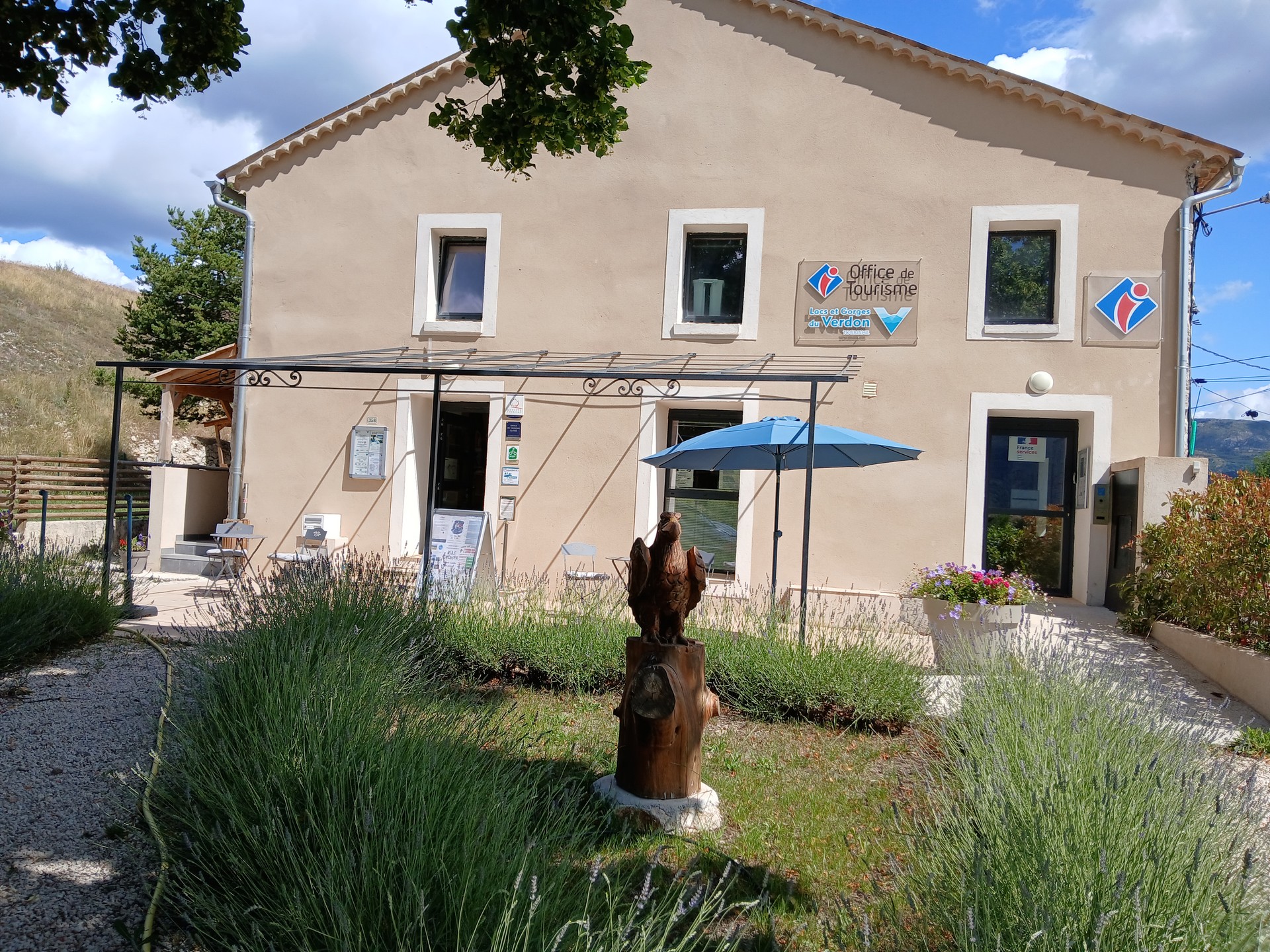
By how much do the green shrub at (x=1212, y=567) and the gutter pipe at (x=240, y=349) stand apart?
976 centimetres

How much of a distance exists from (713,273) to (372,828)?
829 cm

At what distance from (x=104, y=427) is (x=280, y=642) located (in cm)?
2200

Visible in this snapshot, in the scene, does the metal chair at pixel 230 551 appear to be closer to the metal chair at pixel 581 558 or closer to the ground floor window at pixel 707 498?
the metal chair at pixel 581 558

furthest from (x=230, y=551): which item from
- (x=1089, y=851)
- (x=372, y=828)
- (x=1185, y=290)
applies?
(x=1185, y=290)

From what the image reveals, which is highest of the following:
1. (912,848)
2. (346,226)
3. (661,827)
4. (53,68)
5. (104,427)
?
(346,226)

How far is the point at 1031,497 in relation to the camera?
30.5 ft

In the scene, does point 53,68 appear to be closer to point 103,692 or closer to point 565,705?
point 103,692

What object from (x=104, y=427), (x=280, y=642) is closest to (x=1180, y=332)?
(x=280, y=642)

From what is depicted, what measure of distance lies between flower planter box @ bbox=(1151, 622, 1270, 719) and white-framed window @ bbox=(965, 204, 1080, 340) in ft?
10.6

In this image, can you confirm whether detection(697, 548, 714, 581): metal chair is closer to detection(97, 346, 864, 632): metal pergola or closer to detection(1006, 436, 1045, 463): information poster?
detection(97, 346, 864, 632): metal pergola

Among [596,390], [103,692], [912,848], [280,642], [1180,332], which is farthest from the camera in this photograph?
[596,390]

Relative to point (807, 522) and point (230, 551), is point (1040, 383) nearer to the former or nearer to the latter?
point (807, 522)

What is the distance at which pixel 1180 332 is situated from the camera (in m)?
8.34

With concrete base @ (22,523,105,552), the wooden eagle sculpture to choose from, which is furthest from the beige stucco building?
the wooden eagle sculpture
